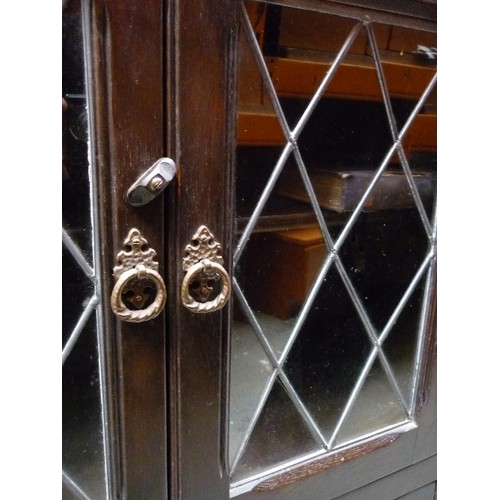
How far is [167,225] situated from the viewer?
0.40 meters

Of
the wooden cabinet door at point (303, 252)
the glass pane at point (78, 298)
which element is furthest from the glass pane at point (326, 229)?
the glass pane at point (78, 298)

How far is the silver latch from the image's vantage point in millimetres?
374

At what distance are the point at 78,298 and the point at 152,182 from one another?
0.36 ft

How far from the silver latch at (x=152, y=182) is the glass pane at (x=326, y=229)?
3.0 inches

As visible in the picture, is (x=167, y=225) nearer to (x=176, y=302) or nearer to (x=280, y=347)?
(x=176, y=302)

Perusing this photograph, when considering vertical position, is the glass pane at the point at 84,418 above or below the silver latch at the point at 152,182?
below

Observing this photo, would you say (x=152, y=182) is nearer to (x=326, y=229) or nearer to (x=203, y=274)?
(x=203, y=274)

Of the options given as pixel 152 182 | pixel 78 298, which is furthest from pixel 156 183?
pixel 78 298

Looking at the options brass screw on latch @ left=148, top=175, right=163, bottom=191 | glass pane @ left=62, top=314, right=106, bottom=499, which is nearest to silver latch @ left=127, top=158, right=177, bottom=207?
brass screw on latch @ left=148, top=175, right=163, bottom=191

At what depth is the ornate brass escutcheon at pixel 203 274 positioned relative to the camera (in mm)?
405

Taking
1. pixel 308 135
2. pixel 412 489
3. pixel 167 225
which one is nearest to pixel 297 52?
pixel 308 135

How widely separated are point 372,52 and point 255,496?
0.45 meters

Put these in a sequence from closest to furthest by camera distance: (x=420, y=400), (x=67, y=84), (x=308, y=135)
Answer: (x=67, y=84) → (x=308, y=135) → (x=420, y=400)

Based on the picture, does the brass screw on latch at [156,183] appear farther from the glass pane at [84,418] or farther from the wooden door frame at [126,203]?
the glass pane at [84,418]
